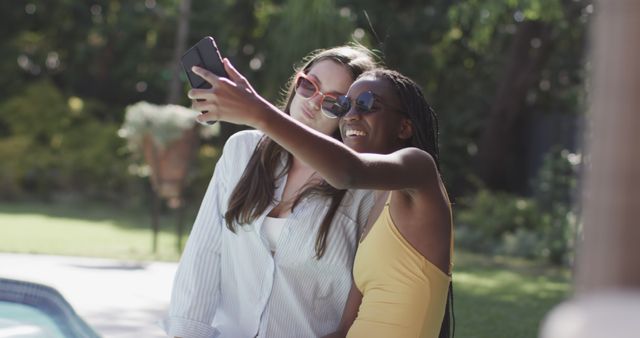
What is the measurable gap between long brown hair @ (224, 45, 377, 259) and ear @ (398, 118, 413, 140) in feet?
1.08

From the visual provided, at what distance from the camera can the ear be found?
9.35ft

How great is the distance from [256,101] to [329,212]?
873 mm

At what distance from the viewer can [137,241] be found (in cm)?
1292

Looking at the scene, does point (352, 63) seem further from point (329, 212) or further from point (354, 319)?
point (354, 319)

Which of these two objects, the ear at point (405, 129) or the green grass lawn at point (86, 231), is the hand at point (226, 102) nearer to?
the ear at point (405, 129)

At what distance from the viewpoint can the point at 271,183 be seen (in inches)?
125

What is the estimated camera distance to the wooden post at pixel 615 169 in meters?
1.23

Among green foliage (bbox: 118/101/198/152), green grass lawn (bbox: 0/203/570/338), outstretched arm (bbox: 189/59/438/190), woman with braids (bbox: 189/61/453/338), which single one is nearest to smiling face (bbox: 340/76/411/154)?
woman with braids (bbox: 189/61/453/338)

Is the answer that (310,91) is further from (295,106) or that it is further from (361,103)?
(361,103)

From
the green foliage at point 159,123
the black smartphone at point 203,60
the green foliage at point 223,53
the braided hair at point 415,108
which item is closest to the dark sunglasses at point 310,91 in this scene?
the braided hair at point 415,108

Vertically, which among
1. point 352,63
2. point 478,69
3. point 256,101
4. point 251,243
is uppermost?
point 478,69

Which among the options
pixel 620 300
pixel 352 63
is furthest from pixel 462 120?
pixel 620 300

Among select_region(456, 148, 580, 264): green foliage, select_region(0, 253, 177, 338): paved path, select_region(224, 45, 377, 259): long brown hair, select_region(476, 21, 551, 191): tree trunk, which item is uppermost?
select_region(476, 21, 551, 191): tree trunk

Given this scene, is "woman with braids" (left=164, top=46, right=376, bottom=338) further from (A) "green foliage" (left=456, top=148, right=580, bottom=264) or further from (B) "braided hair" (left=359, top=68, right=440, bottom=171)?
(A) "green foliage" (left=456, top=148, right=580, bottom=264)
